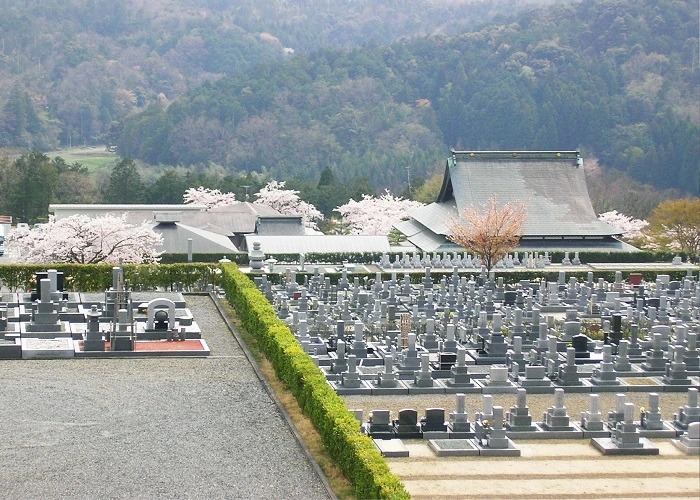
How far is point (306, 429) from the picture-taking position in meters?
18.7

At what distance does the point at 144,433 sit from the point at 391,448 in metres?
3.79

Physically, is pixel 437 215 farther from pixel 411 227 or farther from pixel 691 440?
pixel 691 440

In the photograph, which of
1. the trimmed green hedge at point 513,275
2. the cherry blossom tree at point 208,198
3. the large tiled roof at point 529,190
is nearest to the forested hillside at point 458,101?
the cherry blossom tree at point 208,198

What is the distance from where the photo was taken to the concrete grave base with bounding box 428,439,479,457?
18234 mm

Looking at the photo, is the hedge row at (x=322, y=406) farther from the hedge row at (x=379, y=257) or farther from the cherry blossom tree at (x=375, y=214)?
the cherry blossom tree at (x=375, y=214)

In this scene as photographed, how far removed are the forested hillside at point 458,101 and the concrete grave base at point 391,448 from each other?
3283 inches

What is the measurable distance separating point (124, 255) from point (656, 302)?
17.6 metres

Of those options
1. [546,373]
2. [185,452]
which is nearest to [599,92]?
[546,373]

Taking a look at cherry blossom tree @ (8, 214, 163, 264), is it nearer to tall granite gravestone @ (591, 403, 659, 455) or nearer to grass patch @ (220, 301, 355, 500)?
grass patch @ (220, 301, 355, 500)

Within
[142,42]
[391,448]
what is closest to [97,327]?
[391,448]

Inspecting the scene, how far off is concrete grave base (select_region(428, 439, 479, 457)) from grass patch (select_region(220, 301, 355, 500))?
5.95ft

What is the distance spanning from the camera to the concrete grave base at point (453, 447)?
1823cm

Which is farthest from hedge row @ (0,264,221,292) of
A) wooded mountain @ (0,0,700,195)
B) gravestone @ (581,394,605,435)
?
wooded mountain @ (0,0,700,195)

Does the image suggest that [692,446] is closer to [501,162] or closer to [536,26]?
[501,162]
